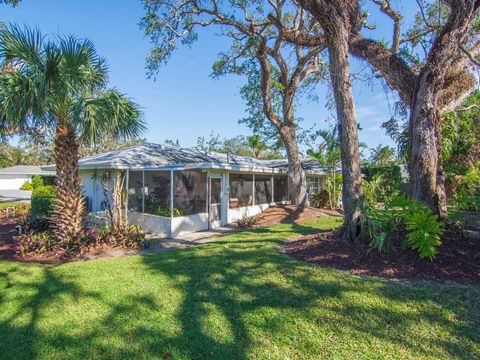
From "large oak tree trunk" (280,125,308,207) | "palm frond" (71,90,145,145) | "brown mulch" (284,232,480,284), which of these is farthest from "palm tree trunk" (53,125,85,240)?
"large oak tree trunk" (280,125,308,207)

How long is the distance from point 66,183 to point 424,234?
27.6 ft

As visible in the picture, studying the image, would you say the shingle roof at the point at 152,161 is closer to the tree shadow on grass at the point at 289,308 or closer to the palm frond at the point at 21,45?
the palm frond at the point at 21,45

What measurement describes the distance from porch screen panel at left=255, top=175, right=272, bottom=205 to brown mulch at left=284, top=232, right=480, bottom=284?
8.69 metres

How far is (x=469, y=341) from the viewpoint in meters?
3.30

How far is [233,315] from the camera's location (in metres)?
4.00

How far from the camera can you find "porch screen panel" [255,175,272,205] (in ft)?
50.1

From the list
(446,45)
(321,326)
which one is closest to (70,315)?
(321,326)

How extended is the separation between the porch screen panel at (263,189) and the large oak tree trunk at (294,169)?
1188 millimetres

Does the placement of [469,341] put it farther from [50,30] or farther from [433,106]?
[50,30]

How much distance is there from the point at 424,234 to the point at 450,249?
3.38ft

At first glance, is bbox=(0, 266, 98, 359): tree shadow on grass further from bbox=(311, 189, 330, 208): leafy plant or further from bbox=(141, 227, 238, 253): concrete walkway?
bbox=(311, 189, 330, 208): leafy plant

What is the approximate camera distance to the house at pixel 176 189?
10945 millimetres

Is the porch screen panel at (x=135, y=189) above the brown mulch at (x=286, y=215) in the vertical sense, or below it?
above

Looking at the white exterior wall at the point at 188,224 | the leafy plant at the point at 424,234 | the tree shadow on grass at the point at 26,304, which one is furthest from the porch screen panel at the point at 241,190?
the leafy plant at the point at 424,234
